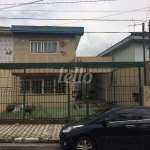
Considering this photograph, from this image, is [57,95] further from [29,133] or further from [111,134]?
[111,134]

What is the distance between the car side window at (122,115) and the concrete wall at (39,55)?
46.8 feet

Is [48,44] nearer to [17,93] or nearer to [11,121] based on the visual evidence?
[17,93]

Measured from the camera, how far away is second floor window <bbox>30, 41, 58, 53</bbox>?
20703 millimetres

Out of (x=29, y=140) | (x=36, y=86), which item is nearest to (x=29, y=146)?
(x=29, y=140)

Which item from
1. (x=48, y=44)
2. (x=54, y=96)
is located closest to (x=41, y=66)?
(x=54, y=96)

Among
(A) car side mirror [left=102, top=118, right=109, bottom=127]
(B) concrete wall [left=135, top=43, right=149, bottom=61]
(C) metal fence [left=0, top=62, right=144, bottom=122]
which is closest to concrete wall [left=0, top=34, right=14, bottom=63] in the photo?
(C) metal fence [left=0, top=62, right=144, bottom=122]

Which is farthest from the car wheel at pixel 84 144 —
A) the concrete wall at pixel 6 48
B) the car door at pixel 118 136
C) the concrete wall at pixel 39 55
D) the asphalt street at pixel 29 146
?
the concrete wall at pixel 6 48

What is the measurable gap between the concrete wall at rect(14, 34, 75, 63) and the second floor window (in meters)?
0.27

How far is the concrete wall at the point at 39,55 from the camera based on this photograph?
20469 millimetres

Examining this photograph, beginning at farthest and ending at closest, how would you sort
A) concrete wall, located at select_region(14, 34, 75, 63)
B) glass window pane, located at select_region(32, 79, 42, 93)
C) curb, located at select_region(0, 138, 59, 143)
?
concrete wall, located at select_region(14, 34, 75, 63), glass window pane, located at select_region(32, 79, 42, 93), curb, located at select_region(0, 138, 59, 143)

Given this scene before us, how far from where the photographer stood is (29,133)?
919cm

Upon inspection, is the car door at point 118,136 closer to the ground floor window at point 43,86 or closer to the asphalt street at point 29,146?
the asphalt street at point 29,146

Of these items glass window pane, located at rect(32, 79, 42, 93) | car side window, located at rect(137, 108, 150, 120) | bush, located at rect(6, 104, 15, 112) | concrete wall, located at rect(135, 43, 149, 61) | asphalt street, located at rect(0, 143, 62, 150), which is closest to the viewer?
car side window, located at rect(137, 108, 150, 120)

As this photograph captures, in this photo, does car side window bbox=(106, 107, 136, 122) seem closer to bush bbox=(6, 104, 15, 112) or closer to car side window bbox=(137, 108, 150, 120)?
car side window bbox=(137, 108, 150, 120)
